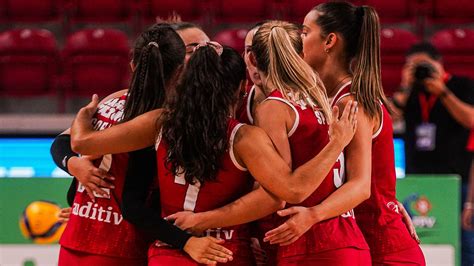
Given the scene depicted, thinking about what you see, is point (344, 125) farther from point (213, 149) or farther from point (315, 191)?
point (213, 149)

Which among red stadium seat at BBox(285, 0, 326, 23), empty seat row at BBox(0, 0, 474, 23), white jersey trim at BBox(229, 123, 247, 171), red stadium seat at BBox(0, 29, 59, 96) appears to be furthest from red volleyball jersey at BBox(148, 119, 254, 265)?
empty seat row at BBox(0, 0, 474, 23)

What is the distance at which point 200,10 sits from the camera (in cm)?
865

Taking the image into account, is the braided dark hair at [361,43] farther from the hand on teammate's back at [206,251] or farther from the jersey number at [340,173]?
the hand on teammate's back at [206,251]

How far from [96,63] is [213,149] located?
5081 mm

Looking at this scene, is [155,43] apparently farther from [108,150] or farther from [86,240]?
[86,240]

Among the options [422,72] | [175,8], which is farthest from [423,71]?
[175,8]

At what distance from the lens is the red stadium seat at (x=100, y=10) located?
340 inches

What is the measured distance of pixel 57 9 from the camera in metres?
8.73

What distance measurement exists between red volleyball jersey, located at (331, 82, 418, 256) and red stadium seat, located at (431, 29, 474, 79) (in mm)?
4744

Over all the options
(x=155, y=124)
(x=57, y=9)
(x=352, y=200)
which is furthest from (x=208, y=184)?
(x=57, y=9)

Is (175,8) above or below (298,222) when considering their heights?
above

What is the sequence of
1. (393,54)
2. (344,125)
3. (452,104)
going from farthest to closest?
1. (393,54)
2. (452,104)
3. (344,125)

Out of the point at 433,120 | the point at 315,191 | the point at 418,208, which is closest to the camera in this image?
the point at 315,191

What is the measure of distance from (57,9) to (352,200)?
247 inches
